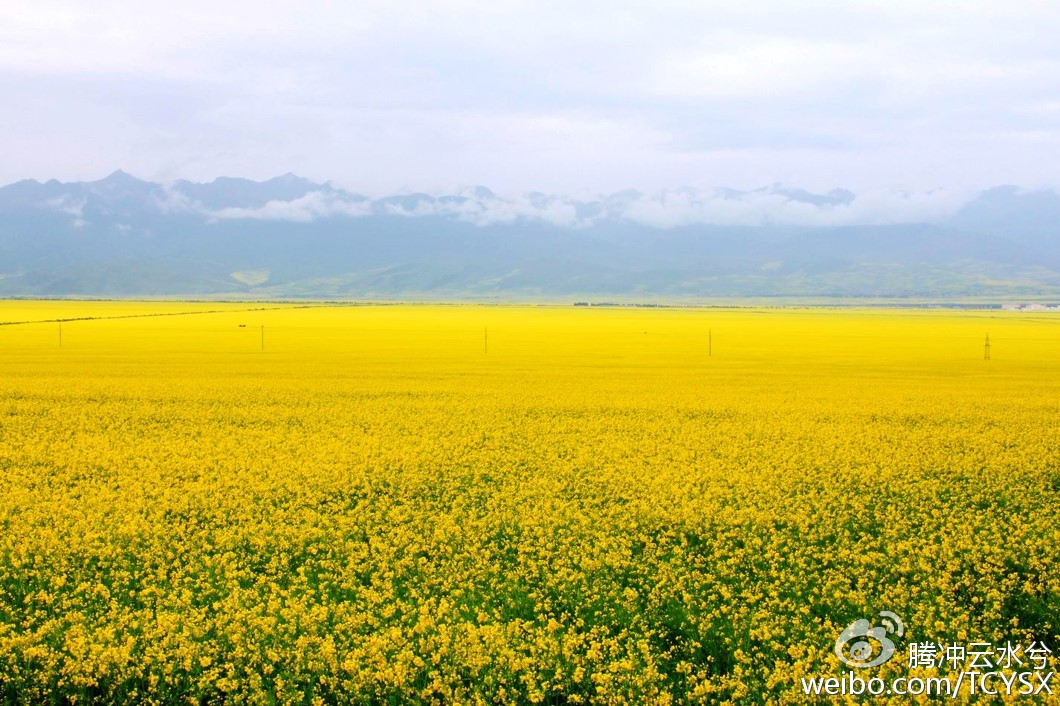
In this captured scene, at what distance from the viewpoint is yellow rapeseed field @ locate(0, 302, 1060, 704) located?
8.75 m

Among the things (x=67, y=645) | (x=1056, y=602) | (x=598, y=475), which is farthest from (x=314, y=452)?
Result: (x=1056, y=602)

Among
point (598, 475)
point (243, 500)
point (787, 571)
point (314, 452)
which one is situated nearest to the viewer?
point (787, 571)

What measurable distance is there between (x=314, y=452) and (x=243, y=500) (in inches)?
178

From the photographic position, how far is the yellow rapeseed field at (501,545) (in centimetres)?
875

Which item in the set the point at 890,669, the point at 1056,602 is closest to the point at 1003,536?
the point at 1056,602

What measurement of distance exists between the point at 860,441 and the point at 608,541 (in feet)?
34.7

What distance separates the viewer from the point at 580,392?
31203mm

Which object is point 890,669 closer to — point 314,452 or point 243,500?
point 243,500

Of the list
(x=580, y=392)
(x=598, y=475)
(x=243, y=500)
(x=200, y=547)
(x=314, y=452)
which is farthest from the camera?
(x=580, y=392)

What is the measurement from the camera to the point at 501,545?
12.4m

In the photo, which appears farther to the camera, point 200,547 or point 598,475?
point 598,475

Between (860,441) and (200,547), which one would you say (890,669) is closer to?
(200,547)

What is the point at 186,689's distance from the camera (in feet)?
27.7

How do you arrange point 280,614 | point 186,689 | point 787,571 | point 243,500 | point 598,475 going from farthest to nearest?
point 598,475
point 243,500
point 787,571
point 280,614
point 186,689
